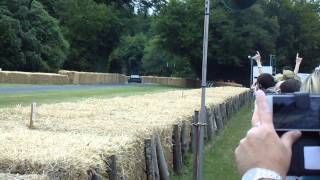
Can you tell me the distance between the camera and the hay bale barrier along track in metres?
5.68

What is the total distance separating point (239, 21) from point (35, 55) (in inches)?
982

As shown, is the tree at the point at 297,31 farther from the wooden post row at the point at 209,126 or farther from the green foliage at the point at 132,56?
the wooden post row at the point at 209,126

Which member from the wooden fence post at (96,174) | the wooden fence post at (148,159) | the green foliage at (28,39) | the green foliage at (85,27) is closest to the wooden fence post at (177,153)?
the wooden fence post at (148,159)

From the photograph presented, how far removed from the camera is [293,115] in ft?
7.47

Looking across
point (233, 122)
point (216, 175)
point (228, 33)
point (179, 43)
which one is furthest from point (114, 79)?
point (216, 175)

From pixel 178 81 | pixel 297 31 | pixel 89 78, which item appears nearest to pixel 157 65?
pixel 178 81

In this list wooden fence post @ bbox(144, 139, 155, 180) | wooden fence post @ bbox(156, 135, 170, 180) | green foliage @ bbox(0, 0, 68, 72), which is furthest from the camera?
green foliage @ bbox(0, 0, 68, 72)

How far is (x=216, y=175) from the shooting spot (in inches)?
510

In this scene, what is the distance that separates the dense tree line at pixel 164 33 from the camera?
69812 mm

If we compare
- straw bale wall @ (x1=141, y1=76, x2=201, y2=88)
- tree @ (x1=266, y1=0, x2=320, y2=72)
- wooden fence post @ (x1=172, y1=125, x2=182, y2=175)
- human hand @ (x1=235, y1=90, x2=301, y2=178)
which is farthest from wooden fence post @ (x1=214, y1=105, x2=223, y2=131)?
tree @ (x1=266, y1=0, x2=320, y2=72)

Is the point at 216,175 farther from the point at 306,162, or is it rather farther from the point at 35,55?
the point at 35,55

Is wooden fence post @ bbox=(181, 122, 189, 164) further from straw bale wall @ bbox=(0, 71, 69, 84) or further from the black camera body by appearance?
straw bale wall @ bbox=(0, 71, 69, 84)

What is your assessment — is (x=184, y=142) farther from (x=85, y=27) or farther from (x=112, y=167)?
(x=85, y=27)

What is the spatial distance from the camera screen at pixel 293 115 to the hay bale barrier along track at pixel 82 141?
11.1 ft
